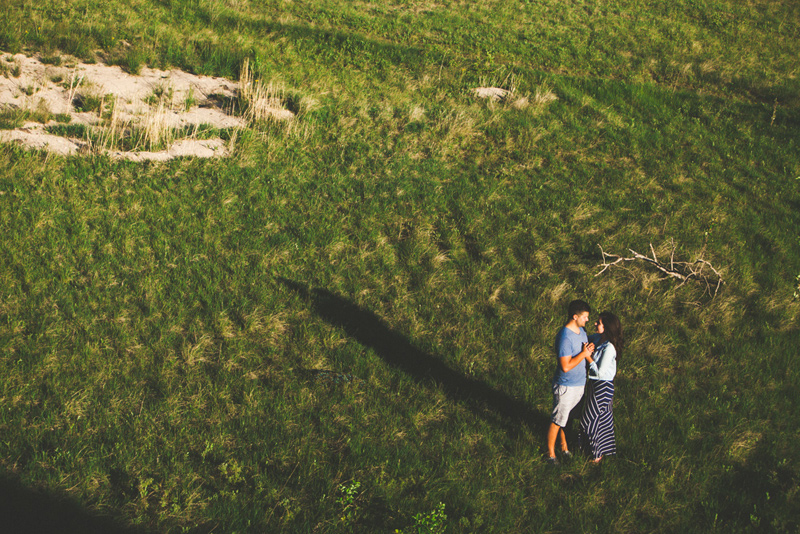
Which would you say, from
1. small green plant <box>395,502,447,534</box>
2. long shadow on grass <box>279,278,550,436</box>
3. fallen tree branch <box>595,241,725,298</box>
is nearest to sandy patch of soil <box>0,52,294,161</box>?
long shadow on grass <box>279,278,550,436</box>

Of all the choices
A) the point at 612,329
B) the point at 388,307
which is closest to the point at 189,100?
the point at 388,307

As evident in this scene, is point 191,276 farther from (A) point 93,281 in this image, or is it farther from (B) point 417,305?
(B) point 417,305

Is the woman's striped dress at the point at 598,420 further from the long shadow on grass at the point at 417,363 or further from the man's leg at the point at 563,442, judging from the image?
the long shadow on grass at the point at 417,363

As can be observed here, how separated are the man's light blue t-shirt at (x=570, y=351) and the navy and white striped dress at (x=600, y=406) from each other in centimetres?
15

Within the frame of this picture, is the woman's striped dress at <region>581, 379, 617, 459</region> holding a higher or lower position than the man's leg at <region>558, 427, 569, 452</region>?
higher

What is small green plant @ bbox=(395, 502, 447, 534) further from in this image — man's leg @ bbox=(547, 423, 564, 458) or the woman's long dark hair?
the woman's long dark hair

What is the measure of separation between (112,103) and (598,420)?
12031 mm

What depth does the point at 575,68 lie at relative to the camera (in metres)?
18.2

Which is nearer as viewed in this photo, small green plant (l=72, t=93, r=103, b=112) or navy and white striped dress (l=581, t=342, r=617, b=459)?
navy and white striped dress (l=581, t=342, r=617, b=459)

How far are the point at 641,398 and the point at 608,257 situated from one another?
3.34 metres

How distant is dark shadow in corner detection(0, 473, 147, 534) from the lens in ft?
13.9

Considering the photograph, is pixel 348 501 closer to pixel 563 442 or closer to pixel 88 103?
pixel 563 442

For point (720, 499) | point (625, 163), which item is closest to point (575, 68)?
point (625, 163)

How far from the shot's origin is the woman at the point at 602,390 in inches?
213
